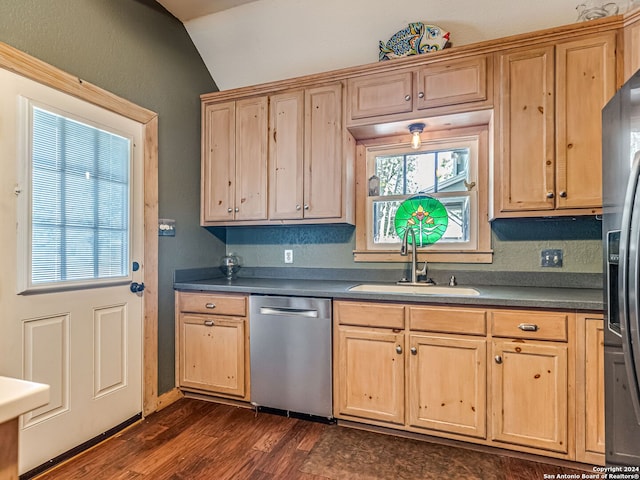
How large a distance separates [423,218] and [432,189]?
233 millimetres

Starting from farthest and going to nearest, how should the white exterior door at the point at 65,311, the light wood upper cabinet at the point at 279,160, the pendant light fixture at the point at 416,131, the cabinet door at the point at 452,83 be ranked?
the light wood upper cabinet at the point at 279,160, the pendant light fixture at the point at 416,131, the cabinet door at the point at 452,83, the white exterior door at the point at 65,311

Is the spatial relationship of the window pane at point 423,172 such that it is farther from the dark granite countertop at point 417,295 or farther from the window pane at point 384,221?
the dark granite countertop at point 417,295

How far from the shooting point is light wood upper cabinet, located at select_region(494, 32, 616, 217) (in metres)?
1.97

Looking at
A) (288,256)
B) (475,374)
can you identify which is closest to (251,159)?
(288,256)

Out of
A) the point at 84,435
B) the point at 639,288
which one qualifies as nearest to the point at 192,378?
the point at 84,435

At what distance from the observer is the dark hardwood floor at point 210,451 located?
178 centimetres

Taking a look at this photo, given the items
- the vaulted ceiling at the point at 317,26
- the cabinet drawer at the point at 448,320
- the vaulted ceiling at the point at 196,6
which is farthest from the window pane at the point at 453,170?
the vaulted ceiling at the point at 196,6

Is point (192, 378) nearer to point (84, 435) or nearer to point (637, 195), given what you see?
point (84, 435)

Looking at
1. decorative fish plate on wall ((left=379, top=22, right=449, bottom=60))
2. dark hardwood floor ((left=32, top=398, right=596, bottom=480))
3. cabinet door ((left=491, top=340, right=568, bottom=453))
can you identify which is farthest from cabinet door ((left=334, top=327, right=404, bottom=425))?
decorative fish plate on wall ((left=379, top=22, right=449, bottom=60))

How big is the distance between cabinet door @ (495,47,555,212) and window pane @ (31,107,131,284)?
240 cm

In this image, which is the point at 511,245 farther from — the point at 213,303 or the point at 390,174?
the point at 213,303

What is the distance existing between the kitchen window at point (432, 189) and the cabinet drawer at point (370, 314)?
0.67 m

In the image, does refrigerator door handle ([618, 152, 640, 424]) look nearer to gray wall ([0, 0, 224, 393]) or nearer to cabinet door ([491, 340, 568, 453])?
cabinet door ([491, 340, 568, 453])

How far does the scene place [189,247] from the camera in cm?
282
